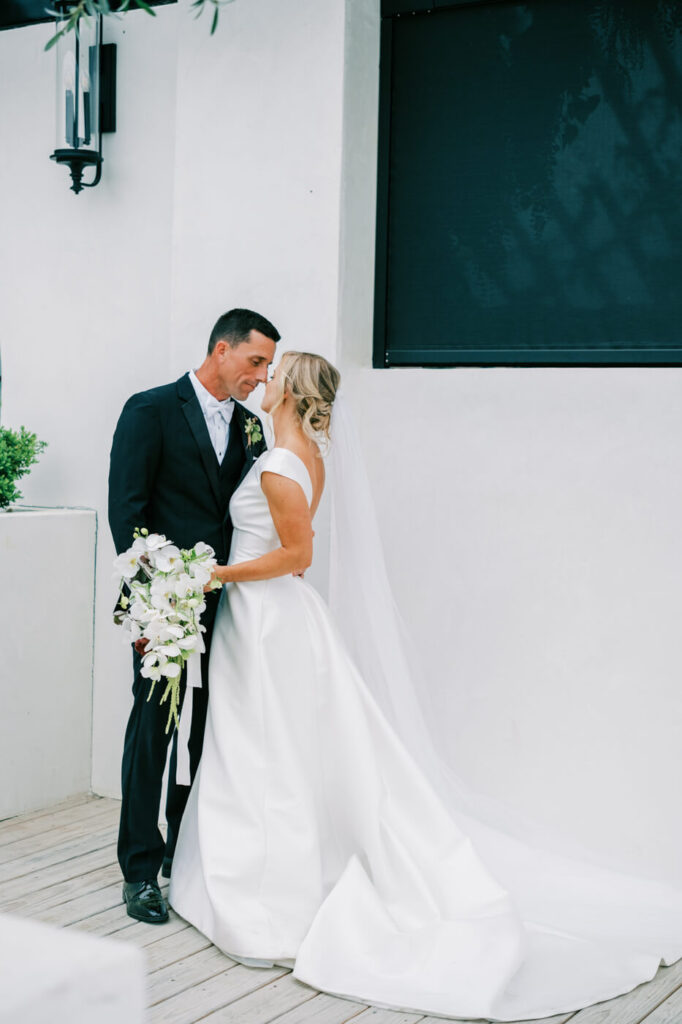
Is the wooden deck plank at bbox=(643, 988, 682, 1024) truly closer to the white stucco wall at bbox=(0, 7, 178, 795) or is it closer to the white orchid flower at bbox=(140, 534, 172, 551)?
the white orchid flower at bbox=(140, 534, 172, 551)

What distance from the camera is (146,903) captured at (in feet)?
10.8

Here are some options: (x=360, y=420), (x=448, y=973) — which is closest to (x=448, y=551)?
(x=360, y=420)

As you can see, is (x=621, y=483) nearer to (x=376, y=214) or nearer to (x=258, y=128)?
(x=376, y=214)

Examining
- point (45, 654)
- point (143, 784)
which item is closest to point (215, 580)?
point (143, 784)

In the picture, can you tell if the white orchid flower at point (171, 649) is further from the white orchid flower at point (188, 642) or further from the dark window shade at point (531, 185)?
the dark window shade at point (531, 185)

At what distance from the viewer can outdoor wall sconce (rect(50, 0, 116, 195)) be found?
4273 millimetres

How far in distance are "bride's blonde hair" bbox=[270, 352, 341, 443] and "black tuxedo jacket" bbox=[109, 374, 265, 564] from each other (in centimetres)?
32

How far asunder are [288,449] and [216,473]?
1.10 ft

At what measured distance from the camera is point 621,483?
3682 millimetres

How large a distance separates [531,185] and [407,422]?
2.94 feet

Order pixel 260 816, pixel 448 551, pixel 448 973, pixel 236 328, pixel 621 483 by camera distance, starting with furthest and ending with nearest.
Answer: pixel 448 551
pixel 621 483
pixel 236 328
pixel 260 816
pixel 448 973

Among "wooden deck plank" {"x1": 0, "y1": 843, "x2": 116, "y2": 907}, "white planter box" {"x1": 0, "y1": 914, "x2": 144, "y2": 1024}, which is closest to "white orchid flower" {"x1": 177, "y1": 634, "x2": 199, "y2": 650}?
"wooden deck plank" {"x1": 0, "y1": 843, "x2": 116, "y2": 907}

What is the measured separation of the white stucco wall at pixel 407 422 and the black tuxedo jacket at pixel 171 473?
62 cm

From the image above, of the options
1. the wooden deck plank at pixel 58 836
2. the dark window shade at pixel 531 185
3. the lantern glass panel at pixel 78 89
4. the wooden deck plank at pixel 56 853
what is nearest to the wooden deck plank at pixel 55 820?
the wooden deck plank at pixel 58 836
